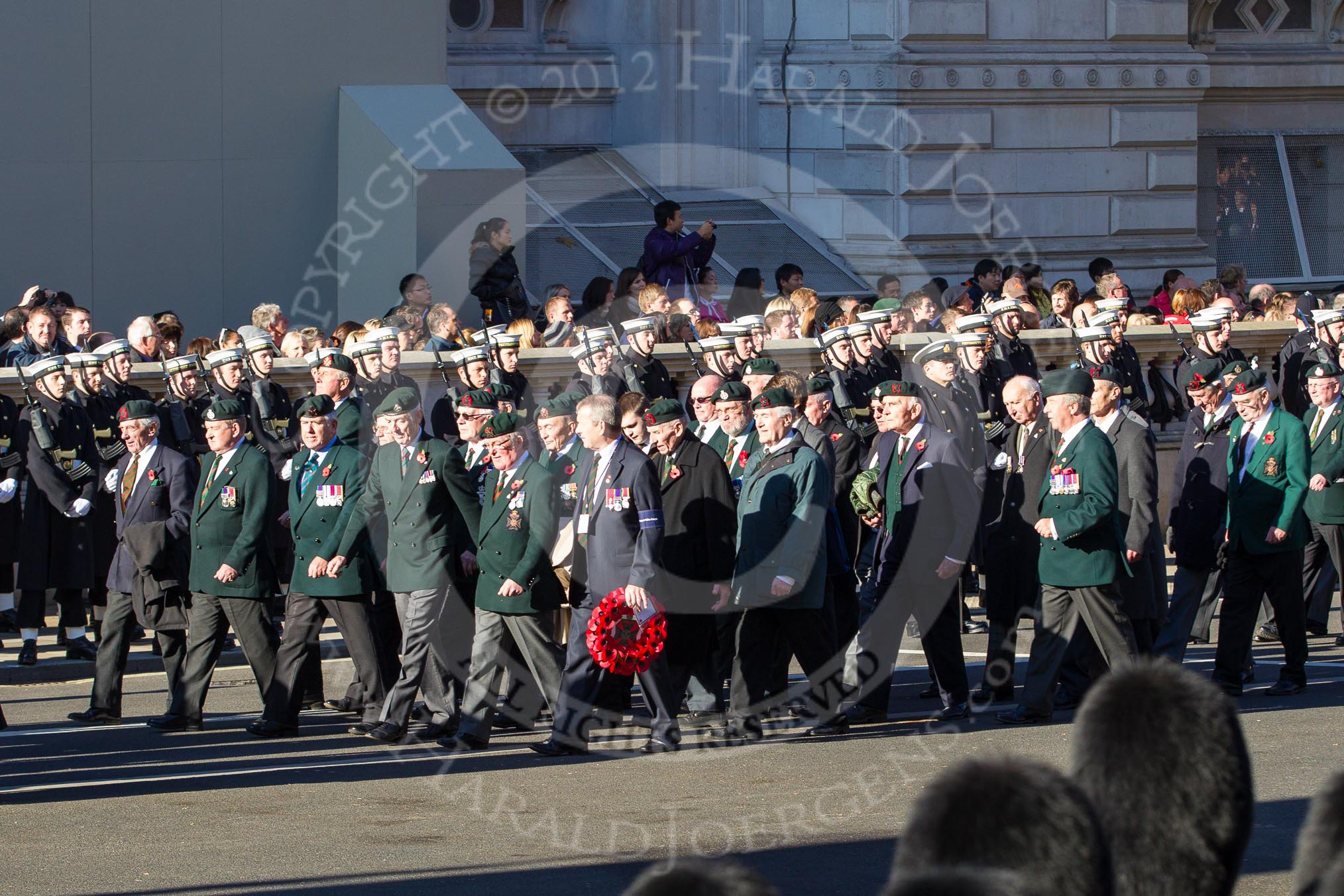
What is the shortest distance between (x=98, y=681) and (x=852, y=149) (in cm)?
1311

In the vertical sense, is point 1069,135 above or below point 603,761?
above

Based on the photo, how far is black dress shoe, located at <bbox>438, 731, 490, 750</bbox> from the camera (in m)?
9.92

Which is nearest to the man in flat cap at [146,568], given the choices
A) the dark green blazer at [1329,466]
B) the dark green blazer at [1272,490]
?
the dark green blazer at [1272,490]

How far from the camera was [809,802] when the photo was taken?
28.1 ft

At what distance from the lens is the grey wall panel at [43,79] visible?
56.5ft

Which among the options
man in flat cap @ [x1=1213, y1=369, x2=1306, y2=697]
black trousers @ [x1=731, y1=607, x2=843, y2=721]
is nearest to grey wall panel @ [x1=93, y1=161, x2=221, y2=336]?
black trousers @ [x1=731, y1=607, x2=843, y2=721]

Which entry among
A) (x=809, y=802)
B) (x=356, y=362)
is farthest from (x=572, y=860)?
(x=356, y=362)

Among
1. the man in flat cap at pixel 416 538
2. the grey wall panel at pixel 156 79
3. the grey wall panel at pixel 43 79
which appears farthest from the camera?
the grey wall panel at pixel 156 79

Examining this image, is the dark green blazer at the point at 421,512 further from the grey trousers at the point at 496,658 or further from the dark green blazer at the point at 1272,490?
the dark green blazer at the point at 1272,490

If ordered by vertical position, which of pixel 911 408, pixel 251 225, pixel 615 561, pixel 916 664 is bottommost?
pixel 916 664

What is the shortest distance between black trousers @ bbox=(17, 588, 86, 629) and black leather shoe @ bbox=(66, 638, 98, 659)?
107mm

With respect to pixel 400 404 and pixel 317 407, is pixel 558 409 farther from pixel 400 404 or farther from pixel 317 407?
pixel 317 407

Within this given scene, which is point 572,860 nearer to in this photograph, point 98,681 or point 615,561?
point 615,561

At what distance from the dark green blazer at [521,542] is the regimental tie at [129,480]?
2.23 metres
